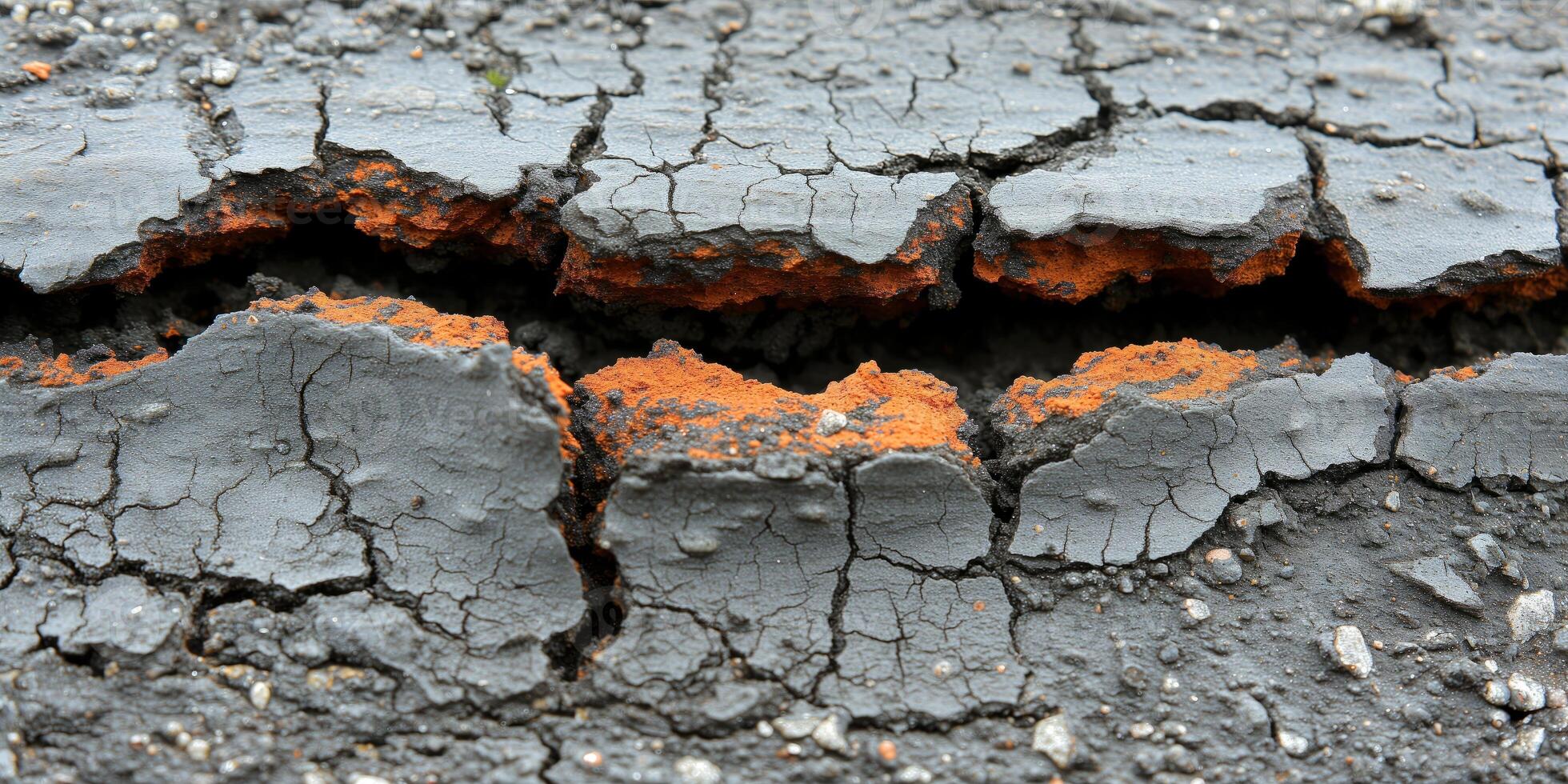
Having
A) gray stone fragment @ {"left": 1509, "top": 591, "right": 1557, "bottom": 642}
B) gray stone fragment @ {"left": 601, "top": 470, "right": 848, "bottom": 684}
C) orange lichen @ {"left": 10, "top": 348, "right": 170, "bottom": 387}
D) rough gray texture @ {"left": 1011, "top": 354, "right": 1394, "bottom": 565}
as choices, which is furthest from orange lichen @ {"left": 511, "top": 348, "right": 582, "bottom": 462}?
gray stone fragment @ {"left": 1509, "top": 591, "right": 1557, "bottom": 642}

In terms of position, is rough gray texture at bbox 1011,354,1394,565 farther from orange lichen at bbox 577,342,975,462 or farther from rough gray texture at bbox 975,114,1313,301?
rough gray texture at bbox 975,114,1313,301

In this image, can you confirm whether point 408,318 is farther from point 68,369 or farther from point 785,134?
point 785,134

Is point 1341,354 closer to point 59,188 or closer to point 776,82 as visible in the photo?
point 776,82

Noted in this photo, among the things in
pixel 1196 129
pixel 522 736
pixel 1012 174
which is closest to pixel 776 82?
pixel 1012 174

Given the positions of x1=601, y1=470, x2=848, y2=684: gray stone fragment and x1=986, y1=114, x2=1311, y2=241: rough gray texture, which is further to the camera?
x1=986, y1=114, x2=1311, y2=241: rough gray texture

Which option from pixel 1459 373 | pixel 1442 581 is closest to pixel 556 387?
pixel 1442 581

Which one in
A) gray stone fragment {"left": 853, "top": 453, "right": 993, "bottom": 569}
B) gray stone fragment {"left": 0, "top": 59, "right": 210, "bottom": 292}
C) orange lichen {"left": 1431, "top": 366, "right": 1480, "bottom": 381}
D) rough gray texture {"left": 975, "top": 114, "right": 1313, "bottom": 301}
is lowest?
gray stone fragment {"left": 853, "top": 453, "right": 993, "bottom": 569}
